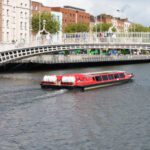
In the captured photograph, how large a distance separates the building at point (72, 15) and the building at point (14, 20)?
22828mm

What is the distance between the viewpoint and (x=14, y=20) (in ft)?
247

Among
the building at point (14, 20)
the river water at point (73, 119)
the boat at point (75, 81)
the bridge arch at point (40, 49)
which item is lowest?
the river water at point (73, 119)

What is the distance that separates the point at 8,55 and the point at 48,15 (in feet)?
90.2

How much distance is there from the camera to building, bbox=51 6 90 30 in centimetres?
10272

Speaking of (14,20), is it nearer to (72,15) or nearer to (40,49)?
(40,49)

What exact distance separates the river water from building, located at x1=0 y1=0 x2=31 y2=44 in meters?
33.2

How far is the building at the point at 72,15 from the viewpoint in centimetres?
10272

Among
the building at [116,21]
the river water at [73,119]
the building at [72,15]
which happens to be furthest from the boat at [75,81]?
the building at [116,21]

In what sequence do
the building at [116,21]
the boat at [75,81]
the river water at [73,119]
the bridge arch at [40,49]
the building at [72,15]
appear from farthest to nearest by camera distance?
the building at [116,21]
the building at [72,15]
the bridge arch at [40,49]
the boat at [75,81]
the river water at [73,119]

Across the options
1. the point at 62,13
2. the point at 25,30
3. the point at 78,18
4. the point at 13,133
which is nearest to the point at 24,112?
the point at 13,133

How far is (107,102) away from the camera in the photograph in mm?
34031

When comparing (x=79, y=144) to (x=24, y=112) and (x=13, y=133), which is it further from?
(x=24, y=112)

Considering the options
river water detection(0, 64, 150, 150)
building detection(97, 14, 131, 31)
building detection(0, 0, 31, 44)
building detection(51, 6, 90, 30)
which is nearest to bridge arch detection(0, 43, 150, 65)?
river water detection(0, 64, 150, 150)

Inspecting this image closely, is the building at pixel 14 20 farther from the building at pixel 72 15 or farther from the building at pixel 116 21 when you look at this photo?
the building at pixel 116 21
